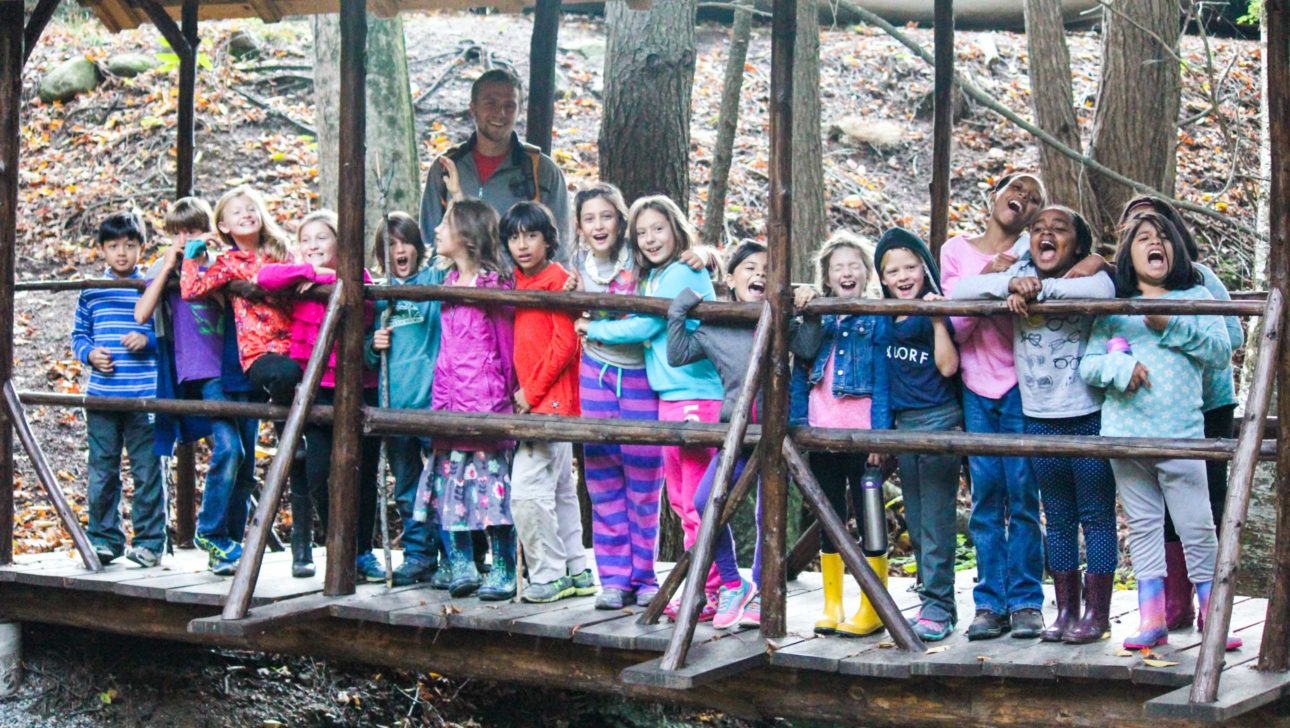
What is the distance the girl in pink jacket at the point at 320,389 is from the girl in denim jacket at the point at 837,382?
2.10 m

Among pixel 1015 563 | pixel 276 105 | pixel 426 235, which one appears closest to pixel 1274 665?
pixel 1015 563

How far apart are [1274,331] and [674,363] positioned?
224 cm

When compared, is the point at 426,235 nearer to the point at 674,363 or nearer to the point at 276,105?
the point at 674,363

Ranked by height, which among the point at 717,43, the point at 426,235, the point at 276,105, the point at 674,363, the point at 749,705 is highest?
the point at 717,43

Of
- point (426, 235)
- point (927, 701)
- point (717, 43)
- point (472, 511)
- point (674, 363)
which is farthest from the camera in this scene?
point (717, 43)

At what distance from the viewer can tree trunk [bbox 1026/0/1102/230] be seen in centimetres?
1030

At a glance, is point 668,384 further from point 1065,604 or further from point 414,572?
point 1065,604

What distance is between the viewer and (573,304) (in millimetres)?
5918

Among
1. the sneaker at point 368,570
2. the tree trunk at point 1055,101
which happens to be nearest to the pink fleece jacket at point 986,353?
the sneaker at point 368,570

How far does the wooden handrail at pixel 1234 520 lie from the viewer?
454 cm

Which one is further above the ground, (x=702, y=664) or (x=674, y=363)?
(x=674, y=363)

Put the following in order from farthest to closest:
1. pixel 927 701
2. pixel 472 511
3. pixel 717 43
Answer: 1. pixel 717 43
2. pixel 472 511
3. pixel 927 701

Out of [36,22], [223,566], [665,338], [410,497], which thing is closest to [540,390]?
[665,338]

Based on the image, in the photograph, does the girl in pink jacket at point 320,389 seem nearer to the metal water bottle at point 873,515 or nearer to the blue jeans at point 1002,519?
the metal water bottle at point 873,515
